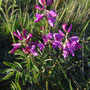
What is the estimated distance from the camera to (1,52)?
1814 millimetres

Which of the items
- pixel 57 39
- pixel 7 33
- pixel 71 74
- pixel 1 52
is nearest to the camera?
pixel 57 39

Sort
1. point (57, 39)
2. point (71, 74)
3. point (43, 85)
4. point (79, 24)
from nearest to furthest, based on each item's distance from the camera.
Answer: point (57, 39)
point (43, 85)
point (71, 74)
point (79, 24)

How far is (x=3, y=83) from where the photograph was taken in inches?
58.5

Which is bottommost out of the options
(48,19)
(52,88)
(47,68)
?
(52,88)

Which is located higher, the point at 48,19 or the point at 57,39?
the point at 48,19

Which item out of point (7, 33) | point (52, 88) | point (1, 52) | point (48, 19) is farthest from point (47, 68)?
point (7, 33)

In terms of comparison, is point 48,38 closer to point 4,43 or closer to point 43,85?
Result: point 43,85

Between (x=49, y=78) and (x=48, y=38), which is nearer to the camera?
(x=48, y=38)

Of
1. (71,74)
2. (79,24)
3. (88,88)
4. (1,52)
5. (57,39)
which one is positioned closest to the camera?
(57,39)

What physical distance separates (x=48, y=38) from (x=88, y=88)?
0.69 metres

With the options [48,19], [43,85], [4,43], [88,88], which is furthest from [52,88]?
[4,43]

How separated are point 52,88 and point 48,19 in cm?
82

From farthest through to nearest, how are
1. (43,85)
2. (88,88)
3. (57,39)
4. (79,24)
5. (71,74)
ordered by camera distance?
1. (79,24)
2. (71,74)
3. (43,85)
4. (88,88)
5. (57,39)

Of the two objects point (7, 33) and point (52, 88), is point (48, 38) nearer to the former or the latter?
point (52, 88)
